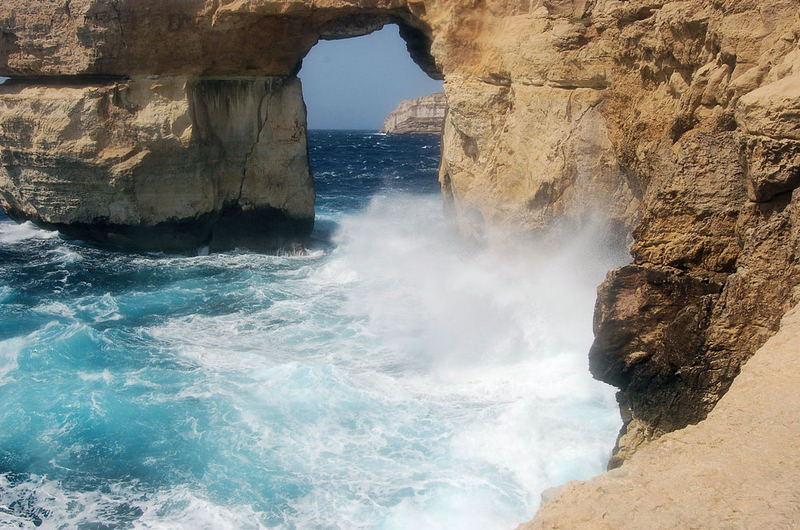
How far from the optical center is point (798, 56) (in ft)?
18.4

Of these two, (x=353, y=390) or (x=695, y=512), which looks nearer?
(x=695, y=512)

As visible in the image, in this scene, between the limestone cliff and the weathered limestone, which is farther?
the limestone cliff

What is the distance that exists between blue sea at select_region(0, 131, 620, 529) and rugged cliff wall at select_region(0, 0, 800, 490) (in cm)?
206

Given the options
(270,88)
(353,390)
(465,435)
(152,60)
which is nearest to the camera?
(465,435)

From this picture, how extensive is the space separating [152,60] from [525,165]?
11060 mm

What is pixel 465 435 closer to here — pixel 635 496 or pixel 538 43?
pixel 635 496

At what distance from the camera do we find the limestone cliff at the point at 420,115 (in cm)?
9753

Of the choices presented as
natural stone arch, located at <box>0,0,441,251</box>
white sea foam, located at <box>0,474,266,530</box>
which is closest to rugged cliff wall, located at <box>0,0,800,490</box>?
natural stone arch, located at <box>0,0,441,251</box>

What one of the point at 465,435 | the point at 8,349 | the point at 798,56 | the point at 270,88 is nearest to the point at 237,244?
the point at 270,88

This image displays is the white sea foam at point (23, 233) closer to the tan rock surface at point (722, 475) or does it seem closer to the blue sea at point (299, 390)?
the blue sea at point (299, 390)

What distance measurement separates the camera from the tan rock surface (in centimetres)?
353

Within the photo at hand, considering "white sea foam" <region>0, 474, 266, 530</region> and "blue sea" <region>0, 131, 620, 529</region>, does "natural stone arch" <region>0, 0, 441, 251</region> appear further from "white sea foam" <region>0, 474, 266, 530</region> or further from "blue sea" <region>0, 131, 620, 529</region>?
"white sea foam" <region>0, 474, 266, 530</region>

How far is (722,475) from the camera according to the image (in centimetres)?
383

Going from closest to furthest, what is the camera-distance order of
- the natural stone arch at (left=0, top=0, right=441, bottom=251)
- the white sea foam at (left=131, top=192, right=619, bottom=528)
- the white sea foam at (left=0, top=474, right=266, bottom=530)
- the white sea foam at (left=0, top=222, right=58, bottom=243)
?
the white sea foam at (left=0, top=474, right=266, bottom=530) → the white sea foam at (left=131, top=192, right=619, bottom=528) → the natural stone arch at (left=0, top=0, right=441, bottom=251) → the white sea foam at (left=0, top=222, right=58, bottom=243)
